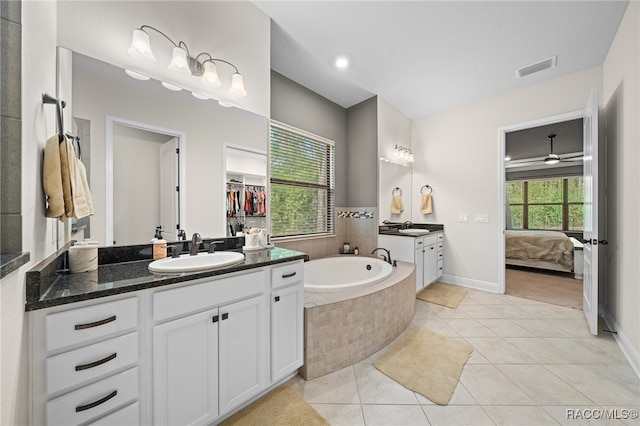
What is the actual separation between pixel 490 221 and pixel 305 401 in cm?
331

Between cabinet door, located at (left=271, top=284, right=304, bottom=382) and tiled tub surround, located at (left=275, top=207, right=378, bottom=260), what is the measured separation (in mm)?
1407

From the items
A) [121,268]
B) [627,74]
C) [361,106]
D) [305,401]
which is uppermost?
[361,106]

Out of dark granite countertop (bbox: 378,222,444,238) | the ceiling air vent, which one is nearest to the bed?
dark granite countertop (bbox: 378,222,444,238)

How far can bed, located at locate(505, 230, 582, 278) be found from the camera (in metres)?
4.02

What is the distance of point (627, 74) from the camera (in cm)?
193

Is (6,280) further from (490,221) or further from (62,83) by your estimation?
(490,221)

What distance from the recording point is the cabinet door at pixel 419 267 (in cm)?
304

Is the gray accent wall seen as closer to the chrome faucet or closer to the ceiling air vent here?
the chrome faucet

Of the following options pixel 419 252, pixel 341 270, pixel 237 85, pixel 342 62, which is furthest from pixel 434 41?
pixel 341 270

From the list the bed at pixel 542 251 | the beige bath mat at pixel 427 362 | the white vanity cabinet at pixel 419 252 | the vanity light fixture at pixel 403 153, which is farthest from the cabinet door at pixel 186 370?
the bed at pixel 542 251

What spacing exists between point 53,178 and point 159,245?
645mm

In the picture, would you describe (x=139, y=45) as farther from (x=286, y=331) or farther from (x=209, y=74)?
(x=286, y=331)

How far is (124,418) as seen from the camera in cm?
95

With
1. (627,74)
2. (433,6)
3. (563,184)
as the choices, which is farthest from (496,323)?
(563,184)
